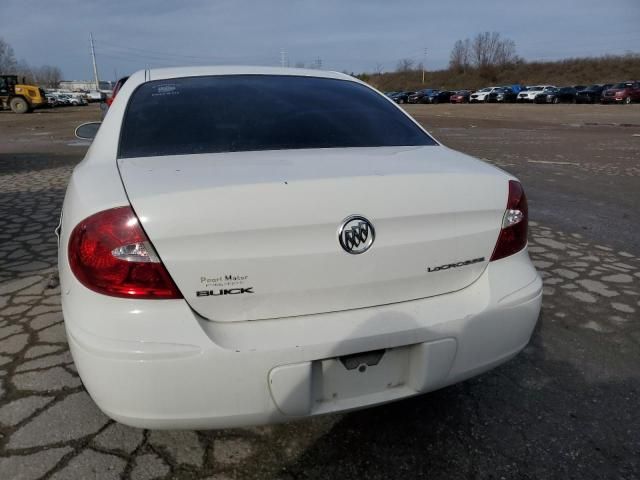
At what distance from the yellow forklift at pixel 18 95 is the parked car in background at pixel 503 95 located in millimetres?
38935

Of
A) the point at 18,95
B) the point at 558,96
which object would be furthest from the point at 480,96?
the point at 18,95

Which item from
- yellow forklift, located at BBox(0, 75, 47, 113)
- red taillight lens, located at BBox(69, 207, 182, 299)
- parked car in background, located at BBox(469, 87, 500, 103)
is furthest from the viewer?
parked car in background, located at BBox(469, 87, 500, 103)

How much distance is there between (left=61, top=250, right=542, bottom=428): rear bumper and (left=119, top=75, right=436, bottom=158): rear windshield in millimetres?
753

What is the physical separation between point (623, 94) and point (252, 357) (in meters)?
42.8

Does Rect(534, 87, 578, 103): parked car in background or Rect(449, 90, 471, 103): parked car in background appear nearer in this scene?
Rect(534, 87, 578, 103): parked car in background

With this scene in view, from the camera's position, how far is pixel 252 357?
150 centimetres

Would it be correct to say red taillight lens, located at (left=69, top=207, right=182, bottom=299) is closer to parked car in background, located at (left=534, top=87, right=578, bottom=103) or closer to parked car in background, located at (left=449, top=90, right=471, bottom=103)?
parked car in background, located at (left=534, top=87, right=578, bottom=103)

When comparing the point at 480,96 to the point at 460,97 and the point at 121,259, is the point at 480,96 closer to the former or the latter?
the point at 460,97

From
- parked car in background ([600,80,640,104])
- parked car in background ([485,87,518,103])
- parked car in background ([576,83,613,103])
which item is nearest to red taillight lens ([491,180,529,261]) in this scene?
parked car in background ([600,80,640,104])

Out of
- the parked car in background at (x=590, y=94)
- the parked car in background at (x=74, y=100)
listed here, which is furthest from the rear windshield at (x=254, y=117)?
the parked car in background at (x=74, y=100)

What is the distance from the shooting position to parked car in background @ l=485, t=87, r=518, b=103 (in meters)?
47.9

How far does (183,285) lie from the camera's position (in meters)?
1.50

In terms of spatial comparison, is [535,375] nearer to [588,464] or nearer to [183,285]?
[588,464]

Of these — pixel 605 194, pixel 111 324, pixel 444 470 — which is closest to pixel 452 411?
pixel 444 470
